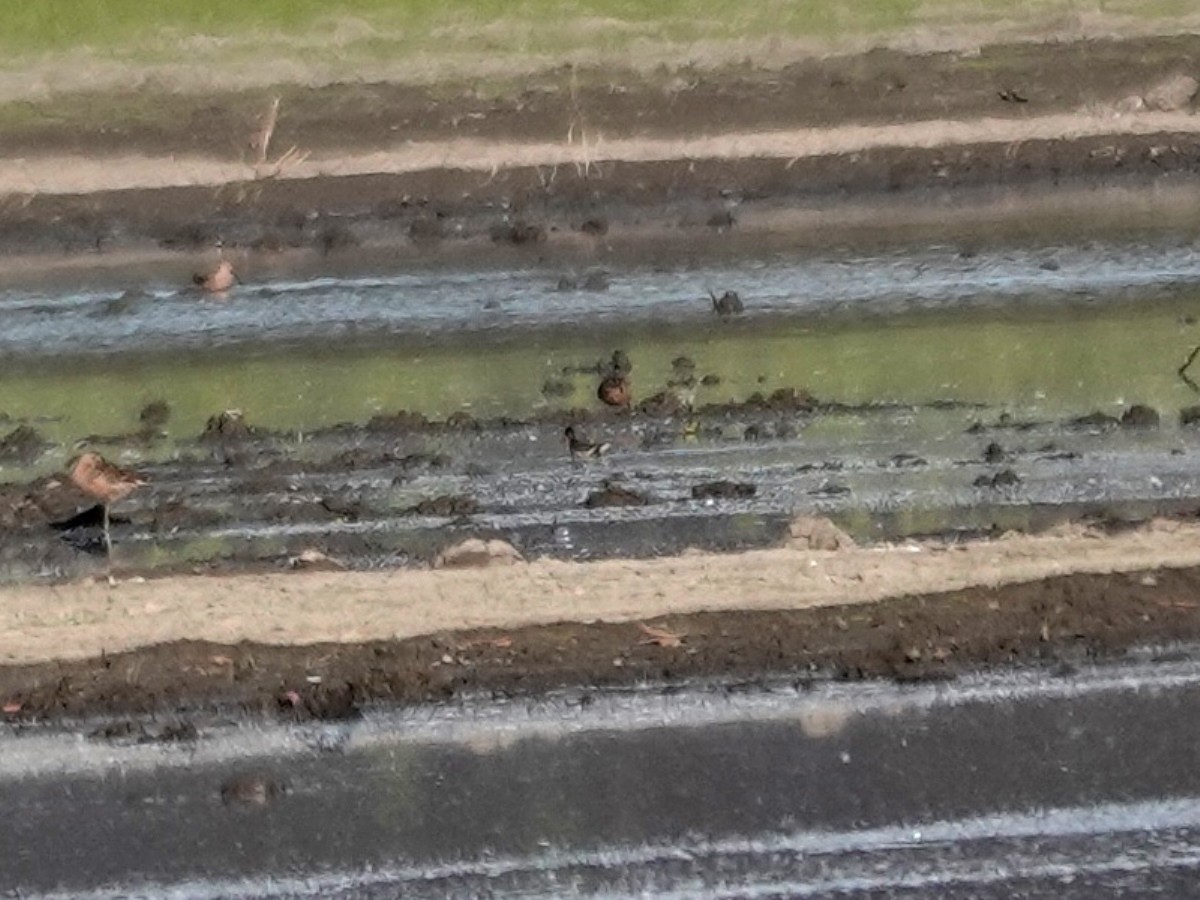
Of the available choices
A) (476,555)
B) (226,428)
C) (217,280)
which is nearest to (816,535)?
(476,555)

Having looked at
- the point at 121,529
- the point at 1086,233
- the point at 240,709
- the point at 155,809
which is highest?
the point at 1086,233

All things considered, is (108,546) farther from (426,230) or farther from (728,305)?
(728,305)

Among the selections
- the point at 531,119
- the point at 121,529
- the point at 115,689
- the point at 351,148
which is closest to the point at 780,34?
the point at 531,119

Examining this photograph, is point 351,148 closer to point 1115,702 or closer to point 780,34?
point 780,34

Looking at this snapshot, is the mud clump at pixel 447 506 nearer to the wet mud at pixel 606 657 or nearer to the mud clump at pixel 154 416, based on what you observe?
the wet mud at pixel 606 657

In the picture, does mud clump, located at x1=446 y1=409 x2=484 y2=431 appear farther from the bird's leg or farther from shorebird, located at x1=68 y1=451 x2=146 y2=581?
the bird's leg

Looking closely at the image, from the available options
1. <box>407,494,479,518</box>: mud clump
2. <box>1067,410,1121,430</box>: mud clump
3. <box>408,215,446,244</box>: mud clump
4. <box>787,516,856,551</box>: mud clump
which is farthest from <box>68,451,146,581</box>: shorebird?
<box>1067,410,1121,430</box>: mud clump
